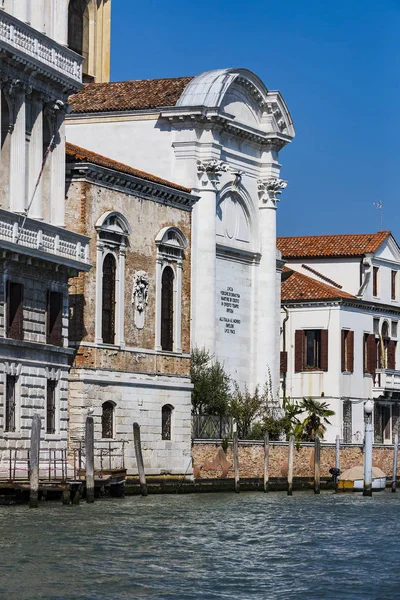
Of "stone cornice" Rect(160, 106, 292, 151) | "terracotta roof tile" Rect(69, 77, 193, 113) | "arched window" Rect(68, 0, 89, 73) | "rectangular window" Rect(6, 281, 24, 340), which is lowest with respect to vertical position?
"rectangular window" Rect(6, 281, 24, 340)

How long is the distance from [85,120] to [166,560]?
2729 cm

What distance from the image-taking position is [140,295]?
156 ft

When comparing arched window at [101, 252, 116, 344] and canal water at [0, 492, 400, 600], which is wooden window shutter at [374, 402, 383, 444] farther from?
canal water at [0, 492, 400, 600]

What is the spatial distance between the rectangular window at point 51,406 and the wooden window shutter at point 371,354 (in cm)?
2444

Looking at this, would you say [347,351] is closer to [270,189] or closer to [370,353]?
[370,353]

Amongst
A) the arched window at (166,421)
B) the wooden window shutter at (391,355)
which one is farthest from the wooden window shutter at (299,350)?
the arched window at (166,421)

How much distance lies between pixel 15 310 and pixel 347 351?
25.5 metres

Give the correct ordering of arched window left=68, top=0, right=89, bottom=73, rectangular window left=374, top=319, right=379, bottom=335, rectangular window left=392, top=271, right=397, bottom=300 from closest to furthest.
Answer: arched window left=68, top=0, right=89, bottom=73 → rectangular window left=374, top=319, right=379, bottom=335 → rectangular window left=392, top=271, right=397, bottom=300

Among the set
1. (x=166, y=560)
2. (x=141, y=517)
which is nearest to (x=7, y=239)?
(x=141, y=517)

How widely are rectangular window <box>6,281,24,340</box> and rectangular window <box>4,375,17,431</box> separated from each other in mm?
906

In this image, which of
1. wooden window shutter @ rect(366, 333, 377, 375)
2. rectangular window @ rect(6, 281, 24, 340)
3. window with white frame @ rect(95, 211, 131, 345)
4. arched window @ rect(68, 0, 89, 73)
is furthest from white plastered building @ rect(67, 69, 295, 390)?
rectangular window @ rect(6, 281, 24, 340)

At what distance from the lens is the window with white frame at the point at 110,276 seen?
45.9 meters

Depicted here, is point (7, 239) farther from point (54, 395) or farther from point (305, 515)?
point (305, 515)

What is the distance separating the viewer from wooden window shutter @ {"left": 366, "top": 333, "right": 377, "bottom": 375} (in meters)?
66.1
